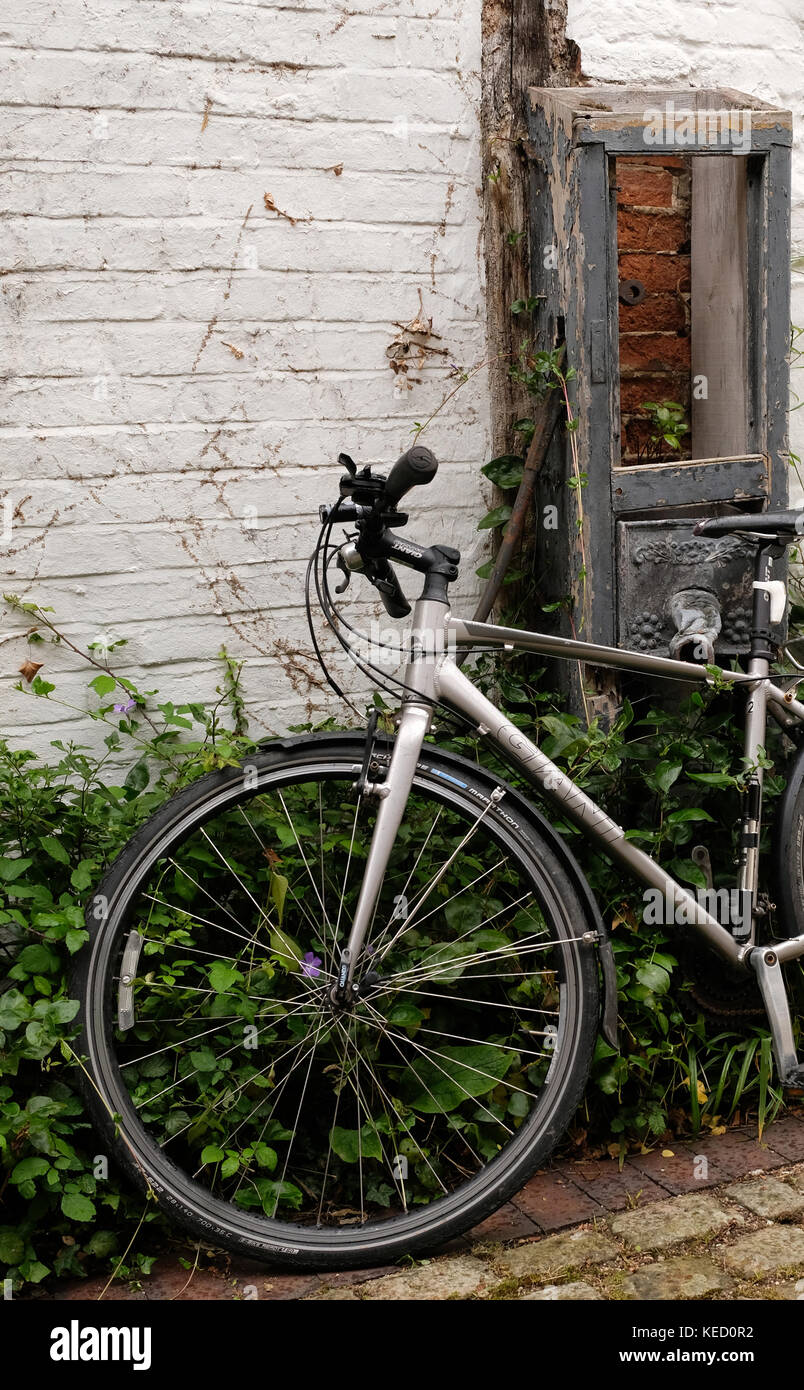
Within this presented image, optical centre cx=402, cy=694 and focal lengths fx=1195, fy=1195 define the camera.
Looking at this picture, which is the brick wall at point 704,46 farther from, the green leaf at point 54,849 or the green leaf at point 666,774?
the green leaf at point 54,849

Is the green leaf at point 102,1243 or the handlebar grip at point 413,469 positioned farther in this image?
the green leaf at point 102,1243

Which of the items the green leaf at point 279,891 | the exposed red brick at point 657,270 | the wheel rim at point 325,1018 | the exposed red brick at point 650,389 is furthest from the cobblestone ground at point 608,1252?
the exposed red brick at point 657,270

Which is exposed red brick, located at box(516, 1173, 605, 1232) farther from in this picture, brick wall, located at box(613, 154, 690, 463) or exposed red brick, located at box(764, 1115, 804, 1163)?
brick wall, located at box(613, 154, 690, 463)

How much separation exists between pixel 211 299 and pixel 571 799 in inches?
55.4

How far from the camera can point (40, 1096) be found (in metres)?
2.22

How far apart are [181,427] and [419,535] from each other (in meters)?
0.65

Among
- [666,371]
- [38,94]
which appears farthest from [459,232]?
[38,94]

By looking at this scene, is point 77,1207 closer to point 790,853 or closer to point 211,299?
point 790,853

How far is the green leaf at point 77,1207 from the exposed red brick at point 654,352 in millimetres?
2370

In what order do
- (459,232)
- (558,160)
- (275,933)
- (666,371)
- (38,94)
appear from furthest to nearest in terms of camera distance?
(666,371) < (459,232) < (558,160) < (38,94) < (275,933)

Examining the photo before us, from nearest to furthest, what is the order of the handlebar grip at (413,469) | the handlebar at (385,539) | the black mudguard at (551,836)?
1. the handlebar grip at (413,469)
2. the handlebar at (385,539)
3. the black mudguard at (551,836)

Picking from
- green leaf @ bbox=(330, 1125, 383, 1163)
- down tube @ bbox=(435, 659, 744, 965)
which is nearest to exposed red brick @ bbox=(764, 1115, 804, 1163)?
down tube @ bbox=(435, 659, 744, 965)

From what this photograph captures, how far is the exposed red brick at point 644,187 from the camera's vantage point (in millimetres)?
3148
